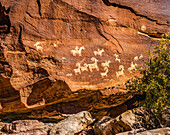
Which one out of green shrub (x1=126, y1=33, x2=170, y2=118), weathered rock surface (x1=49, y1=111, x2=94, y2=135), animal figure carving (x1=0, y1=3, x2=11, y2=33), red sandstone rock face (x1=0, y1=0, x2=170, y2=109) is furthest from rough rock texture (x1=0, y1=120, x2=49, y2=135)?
green shrub (x1=126, y1=33, x2=170, y2=118)

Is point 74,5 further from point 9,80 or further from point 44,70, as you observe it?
point 9,80

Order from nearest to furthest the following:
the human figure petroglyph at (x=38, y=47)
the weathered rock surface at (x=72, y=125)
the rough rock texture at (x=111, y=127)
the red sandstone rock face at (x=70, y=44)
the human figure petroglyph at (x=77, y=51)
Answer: the rough rock texture at (x=111, y=127) → the weathered rock surface at (x=72, y=125) → the red sandstone rock face at (x=70, y=44) → the human figure petroglyph at (x=38, y=47) → the human figure petroglyph at (x=77, y=51)

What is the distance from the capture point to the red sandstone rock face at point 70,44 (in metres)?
7.14

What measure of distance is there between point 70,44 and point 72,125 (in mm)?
3287

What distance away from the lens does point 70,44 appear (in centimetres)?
766

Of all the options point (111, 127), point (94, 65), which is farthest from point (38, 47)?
point (111, 127)

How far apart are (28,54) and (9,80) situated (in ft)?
4.05

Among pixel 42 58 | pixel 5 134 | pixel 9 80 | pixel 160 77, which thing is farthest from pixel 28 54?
pixel 160 77

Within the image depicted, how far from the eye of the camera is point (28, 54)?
23.5 feet

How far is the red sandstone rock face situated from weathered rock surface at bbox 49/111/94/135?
1.10 meters

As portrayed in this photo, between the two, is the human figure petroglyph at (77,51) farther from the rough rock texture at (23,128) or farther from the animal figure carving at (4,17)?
the rough rock texture at (23,128)

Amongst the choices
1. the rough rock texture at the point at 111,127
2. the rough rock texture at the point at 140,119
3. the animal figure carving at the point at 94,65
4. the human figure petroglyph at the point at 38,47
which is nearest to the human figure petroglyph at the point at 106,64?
the animal figure carving at the point at 94,65

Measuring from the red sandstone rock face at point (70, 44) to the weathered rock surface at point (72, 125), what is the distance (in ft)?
3.60

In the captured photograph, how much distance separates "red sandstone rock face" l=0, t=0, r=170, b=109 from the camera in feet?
23.4
